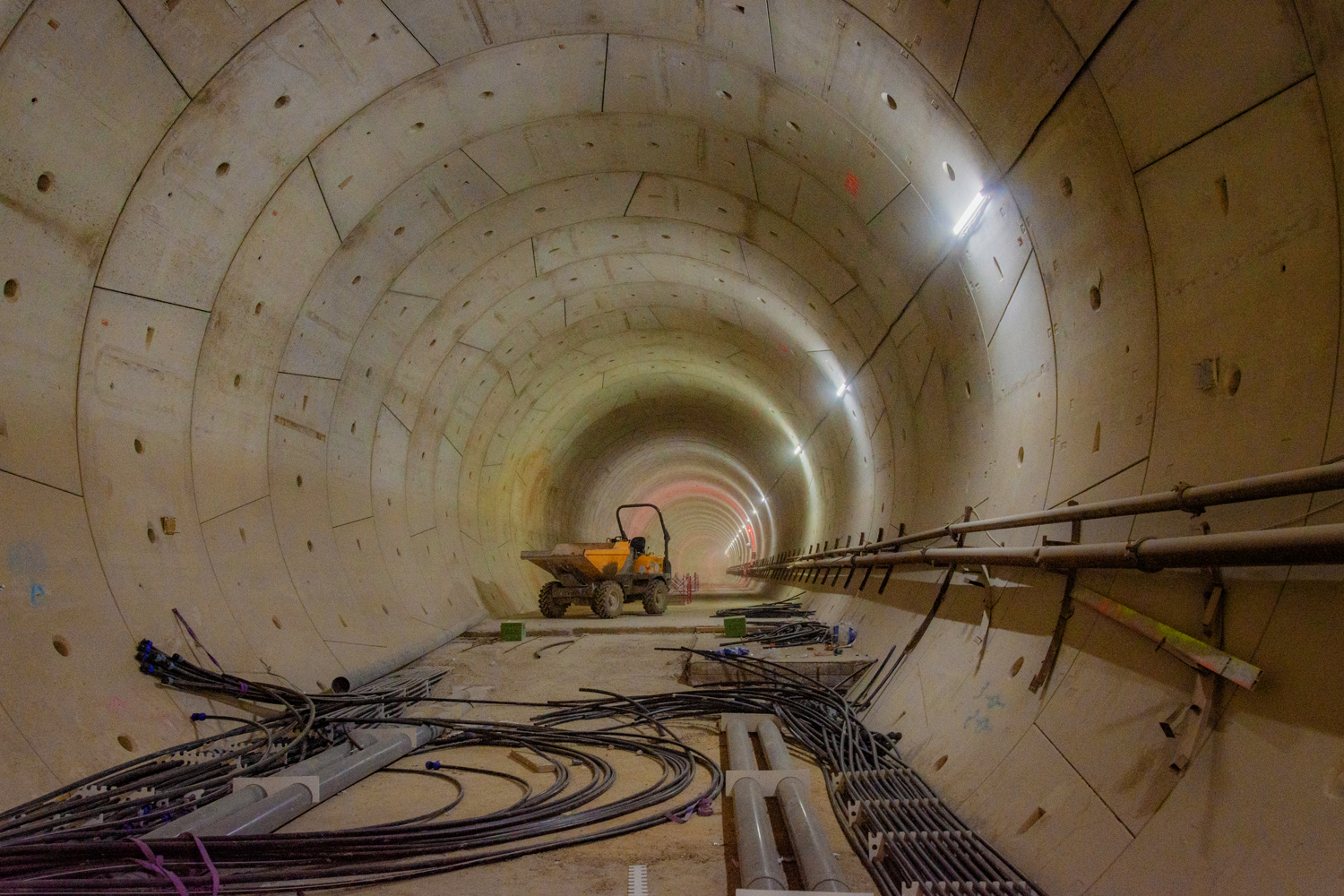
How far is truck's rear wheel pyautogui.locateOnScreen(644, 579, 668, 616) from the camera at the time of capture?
1708 cm

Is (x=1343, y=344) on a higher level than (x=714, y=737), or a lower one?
higher

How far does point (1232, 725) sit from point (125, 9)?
612 centimetres

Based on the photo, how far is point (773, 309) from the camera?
10867 mm

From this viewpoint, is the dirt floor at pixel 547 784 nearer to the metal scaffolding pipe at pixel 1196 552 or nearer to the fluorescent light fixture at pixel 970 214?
the metal scaffolding pipe at pixel 1196 552

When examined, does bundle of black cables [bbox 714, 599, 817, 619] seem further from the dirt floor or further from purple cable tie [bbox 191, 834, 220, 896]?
purple cable tie [bbox 191, 834, 220, 896]

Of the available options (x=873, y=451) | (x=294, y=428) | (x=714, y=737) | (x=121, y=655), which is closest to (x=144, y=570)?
(x=121, y=655)

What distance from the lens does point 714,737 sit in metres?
6.30

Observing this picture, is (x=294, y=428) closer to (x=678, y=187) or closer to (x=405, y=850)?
(x=678, y=187)

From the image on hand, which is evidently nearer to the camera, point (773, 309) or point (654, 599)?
point (773, 309)

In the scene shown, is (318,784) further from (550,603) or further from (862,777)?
(550,603)

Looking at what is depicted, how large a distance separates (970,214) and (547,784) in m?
4.53

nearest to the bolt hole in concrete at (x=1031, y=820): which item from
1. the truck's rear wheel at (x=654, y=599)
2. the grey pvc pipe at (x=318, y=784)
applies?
the grey pvc pipe at (x=318, y=784)

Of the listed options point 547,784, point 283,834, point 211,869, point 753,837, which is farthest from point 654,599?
point 211,869

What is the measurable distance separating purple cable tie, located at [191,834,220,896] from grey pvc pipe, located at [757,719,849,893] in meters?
2.23
